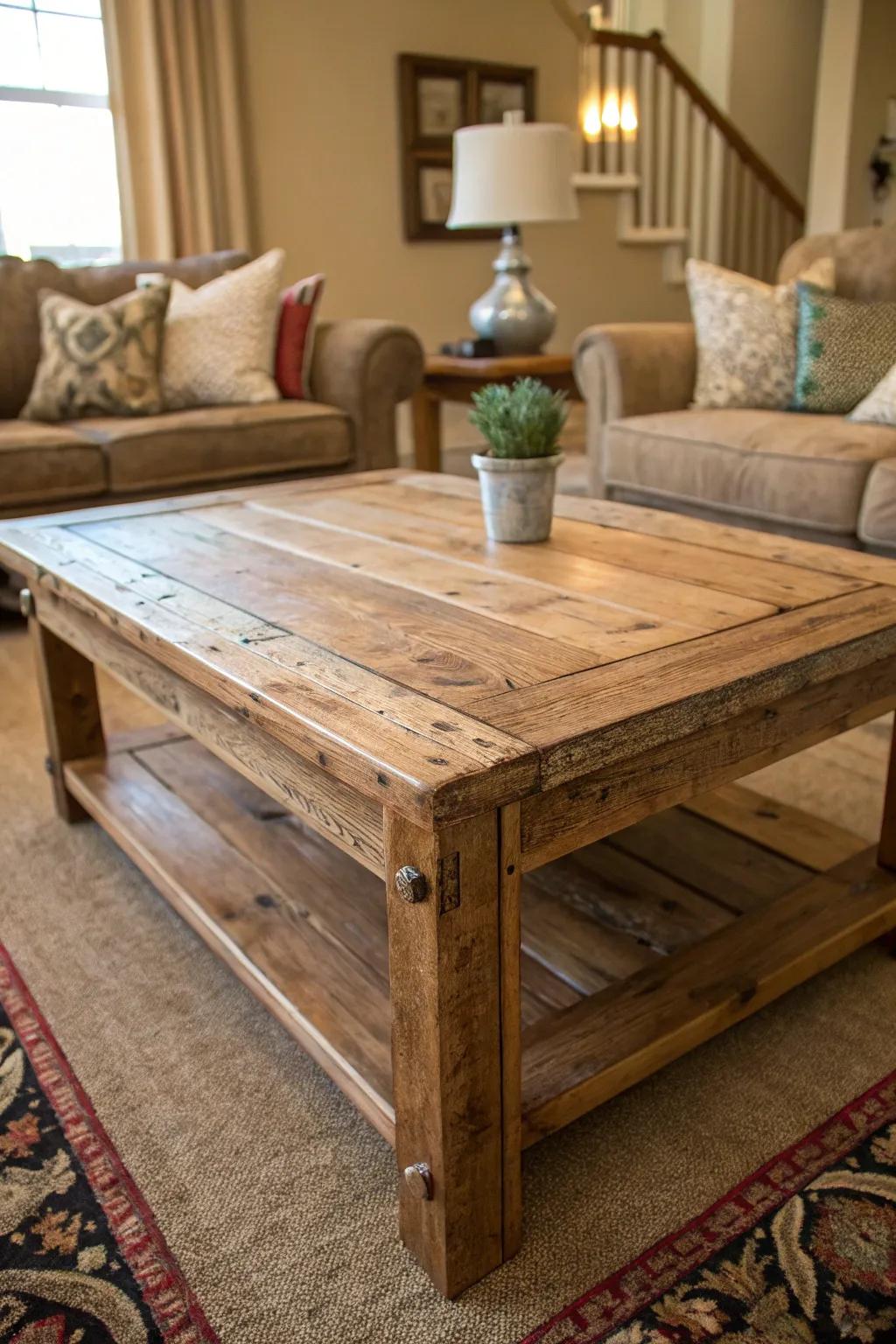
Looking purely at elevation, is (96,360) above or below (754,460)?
above

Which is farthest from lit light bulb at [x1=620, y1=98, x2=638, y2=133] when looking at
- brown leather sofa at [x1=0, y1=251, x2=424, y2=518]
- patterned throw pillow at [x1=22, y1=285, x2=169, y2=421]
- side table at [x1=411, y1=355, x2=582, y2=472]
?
patterned throw pillow at [x1=22, y1=285, x2=169, y2=421]

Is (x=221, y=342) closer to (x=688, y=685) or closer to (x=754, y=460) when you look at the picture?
(x=754, y=460)

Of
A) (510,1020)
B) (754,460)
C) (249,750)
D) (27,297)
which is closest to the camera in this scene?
(510,1020)

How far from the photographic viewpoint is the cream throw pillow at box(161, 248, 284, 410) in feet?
10.9

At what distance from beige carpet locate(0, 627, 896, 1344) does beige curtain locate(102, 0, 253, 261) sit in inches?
136

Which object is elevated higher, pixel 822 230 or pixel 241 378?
pixel 822 230

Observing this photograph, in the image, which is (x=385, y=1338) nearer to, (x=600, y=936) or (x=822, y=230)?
(x=600, y=936)

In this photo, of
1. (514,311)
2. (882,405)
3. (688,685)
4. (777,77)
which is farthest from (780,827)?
(777,77)

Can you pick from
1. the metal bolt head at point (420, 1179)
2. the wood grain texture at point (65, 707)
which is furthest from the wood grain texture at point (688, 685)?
the wood grain texture at point (65, 707)

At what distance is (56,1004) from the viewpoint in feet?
4.55

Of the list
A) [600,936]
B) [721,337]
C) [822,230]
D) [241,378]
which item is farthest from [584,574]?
[822,230]

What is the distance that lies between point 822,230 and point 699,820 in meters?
4.40

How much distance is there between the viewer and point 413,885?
843mm

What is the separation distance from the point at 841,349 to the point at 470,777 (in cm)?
249
